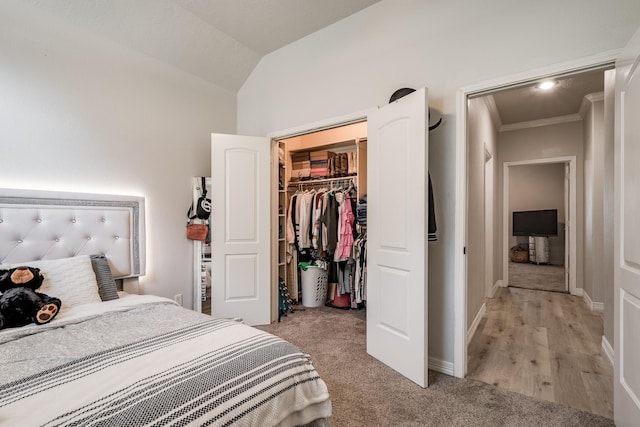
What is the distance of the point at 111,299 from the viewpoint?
2137mm

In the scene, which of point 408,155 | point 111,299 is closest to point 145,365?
point 111,299

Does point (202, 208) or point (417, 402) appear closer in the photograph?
point (417, 402)

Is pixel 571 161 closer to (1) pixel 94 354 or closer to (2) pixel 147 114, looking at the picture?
(2) pixel 147 114

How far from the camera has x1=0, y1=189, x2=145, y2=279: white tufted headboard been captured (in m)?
2.01

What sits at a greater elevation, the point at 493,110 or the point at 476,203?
the point at 493,110

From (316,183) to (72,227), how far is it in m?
2.70

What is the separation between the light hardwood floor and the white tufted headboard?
281cm

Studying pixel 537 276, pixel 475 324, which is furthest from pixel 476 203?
pixel 537 276

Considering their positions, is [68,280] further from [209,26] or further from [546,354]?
[546,354]

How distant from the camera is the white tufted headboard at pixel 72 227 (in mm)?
2012

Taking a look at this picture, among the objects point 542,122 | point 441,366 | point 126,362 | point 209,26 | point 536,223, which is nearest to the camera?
point 126,362

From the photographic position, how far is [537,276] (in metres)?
6.02

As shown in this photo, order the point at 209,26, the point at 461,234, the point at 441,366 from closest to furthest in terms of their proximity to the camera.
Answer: the point at 461,234, the point at 441,366, the point at 209,26

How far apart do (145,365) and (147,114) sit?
2.38 m
